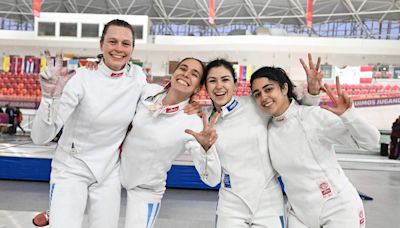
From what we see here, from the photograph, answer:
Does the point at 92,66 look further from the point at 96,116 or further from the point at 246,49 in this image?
the point at 246,49

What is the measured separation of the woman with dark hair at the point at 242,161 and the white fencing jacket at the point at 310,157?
0.32 ft

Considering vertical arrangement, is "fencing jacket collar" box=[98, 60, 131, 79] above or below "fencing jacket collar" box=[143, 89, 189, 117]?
above

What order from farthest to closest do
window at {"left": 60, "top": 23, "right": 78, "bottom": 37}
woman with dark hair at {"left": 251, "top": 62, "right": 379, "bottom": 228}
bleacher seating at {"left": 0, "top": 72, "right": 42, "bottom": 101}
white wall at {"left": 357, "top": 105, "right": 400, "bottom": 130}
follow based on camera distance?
window at {"left": 60, "top": 23, "right": 78, "bottom": 37}
bleacher seating at {"left": 0, "top": 72, "right": 42, "bottom": 101}
white wall at {"left": 357, "top": 105, "right": 400, "bottom": 130}
woman with dark hair at {"left": 251, "top": 62, "right": 379, "bottom": 228}

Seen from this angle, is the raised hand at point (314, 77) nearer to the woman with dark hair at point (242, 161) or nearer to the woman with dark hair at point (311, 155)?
the woman with dark hair at point (242, 161)

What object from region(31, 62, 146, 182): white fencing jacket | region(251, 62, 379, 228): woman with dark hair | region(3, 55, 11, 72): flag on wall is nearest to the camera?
region(251, 62, 379, 228): woman with dark hair

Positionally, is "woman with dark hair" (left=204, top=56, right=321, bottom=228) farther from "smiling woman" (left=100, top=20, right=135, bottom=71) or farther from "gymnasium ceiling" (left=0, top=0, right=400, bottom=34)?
"gymnasium ceiling" (left=0, top=0, right=400, bottom=34)

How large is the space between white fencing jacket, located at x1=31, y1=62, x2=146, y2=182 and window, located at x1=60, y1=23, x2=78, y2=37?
63.4 ft

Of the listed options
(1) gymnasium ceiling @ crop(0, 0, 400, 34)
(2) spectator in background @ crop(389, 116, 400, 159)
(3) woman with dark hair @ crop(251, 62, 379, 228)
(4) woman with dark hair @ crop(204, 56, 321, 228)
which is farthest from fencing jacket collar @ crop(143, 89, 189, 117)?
(1) gymnasium ceiling @ crop(0, 0, 400, 34)

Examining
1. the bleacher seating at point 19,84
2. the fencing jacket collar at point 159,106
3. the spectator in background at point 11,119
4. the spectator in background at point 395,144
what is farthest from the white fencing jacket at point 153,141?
the bleacher seating at point 19,84

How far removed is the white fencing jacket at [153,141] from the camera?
228 cm

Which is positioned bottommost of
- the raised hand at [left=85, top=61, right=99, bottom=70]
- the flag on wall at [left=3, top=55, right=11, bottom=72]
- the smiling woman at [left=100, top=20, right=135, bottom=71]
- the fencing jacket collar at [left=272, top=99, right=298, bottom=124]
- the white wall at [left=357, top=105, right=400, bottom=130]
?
the white wall at [left=357, top=105, right=400, bottom=130]

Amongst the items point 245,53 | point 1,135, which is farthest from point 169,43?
point 1,135

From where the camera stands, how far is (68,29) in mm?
19984

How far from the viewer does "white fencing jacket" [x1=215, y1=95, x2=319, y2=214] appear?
220 centimetres
